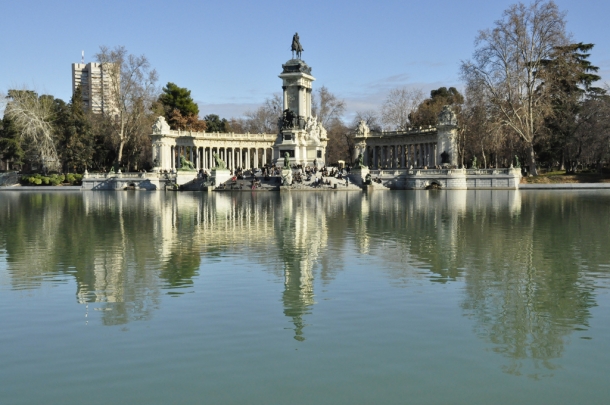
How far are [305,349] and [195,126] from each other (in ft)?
306

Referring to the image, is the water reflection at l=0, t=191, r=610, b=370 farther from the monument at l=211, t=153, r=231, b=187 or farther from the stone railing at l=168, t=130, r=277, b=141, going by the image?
the stone railing at l=168, t=130, r=277, b=141

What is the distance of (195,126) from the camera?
98.8 meters

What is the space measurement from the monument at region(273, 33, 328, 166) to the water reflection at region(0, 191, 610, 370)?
3911 cm

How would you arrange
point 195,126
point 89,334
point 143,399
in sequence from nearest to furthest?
1. point 143,399
2. point 89,334
3. point 195,126

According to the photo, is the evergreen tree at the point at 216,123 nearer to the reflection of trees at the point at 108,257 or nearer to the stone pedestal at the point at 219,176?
the stone pedestal at the point at 219,176

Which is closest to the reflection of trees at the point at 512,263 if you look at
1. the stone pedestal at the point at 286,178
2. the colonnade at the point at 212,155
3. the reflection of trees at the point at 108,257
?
the reflection of trees at the point at 108,257

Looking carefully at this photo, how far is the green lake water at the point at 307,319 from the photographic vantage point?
22.9ft

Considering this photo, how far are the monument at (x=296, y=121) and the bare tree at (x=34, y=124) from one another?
26.4 meters

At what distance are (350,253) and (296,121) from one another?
5302cm

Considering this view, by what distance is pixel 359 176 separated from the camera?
5791 centimetres

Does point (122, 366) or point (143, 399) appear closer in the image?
point (143, 399)

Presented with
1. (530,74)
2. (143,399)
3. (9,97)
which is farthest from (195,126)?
(143,399)

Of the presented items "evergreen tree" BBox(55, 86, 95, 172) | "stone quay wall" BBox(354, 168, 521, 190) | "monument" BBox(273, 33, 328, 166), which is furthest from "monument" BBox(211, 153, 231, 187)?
"evergreen tree" BBox(55, 86, 95, 172)

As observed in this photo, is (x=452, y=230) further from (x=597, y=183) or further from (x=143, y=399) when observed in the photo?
(x=597, y=183)
